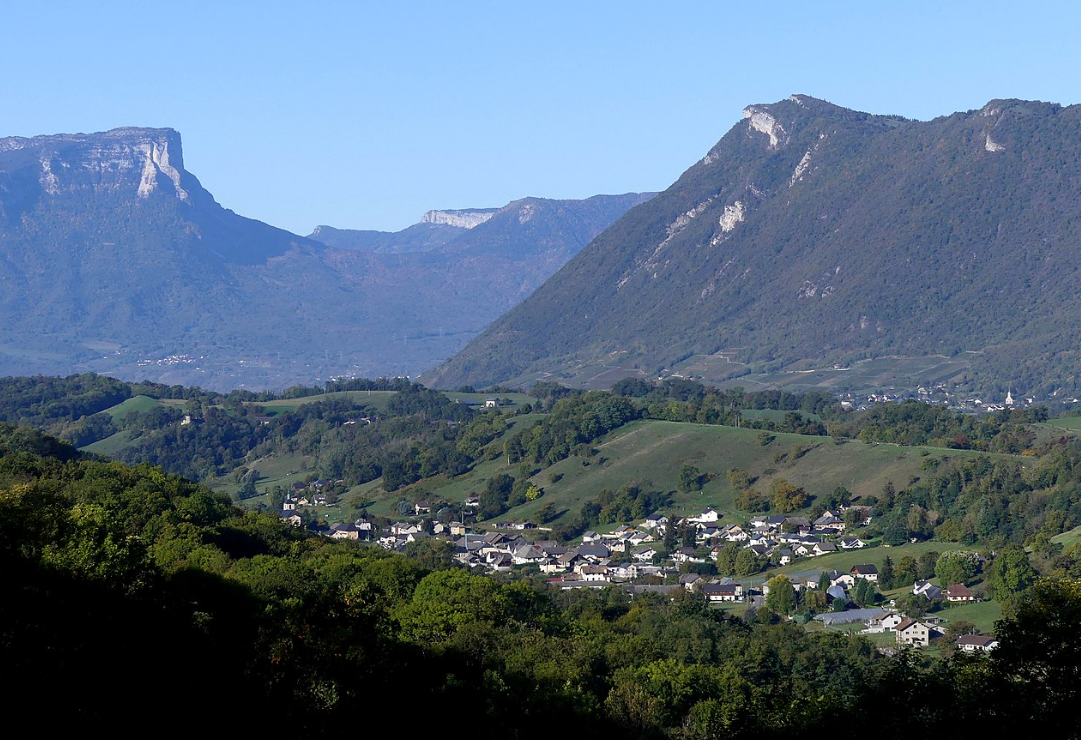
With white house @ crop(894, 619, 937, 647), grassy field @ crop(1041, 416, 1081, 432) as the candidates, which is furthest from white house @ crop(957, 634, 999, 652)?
grassy field @ crop(1041, 416, 1081, 432)

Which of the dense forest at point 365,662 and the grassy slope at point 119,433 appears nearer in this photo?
the dense forest at point 365,662

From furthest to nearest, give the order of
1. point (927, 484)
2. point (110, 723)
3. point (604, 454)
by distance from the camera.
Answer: point (604, 454) → point (927, 484) → point (110, 723)

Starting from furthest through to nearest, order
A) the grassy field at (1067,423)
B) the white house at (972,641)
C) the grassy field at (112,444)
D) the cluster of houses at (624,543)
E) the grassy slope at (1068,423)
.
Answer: the grassy field at (112,444), the grassy slope at (1068,423), the grassy field at (1067,423), the cluster of houses at (624,543), the white house at (972,641)

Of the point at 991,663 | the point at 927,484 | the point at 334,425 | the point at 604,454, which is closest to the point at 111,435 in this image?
the point at 334,425

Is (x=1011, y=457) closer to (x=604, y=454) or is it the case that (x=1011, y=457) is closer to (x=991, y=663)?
(x=604, y=454)

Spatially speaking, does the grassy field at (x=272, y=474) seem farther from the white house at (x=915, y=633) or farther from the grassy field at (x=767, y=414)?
the white house at (x=915, y=633)

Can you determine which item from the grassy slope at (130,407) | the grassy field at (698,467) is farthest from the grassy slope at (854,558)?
the grassy slope at (130,407)

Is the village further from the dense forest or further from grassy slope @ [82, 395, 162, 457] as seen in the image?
grassy slope @ [82, 395, 162, 457]
